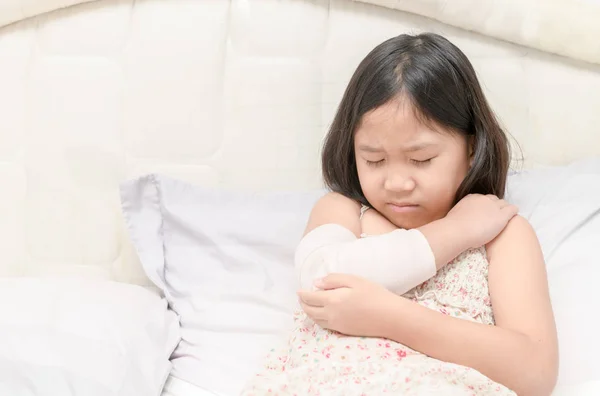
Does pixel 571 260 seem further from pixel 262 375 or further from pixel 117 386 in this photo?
pixel 117 386

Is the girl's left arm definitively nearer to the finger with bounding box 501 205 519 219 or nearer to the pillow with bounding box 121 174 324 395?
the finger with bounding box 501 205 519 219

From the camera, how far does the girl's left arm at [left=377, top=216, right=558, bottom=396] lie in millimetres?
1028

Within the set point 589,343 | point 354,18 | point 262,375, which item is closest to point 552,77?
point 354,18

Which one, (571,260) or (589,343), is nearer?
(589,343)

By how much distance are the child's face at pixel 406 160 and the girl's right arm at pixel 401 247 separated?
0.15 ft

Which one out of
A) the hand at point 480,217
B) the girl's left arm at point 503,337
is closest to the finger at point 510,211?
the hand at point 480,217

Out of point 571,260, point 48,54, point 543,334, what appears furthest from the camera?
point 48,54

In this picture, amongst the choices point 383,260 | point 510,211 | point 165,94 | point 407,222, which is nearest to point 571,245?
point 510,211

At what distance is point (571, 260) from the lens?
128 cm

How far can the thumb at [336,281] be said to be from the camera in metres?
1.06

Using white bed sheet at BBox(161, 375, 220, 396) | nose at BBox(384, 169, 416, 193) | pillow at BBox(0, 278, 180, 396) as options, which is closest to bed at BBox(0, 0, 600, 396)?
pillow at BBox(0, 278, 180, 396)

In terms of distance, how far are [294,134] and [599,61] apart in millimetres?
661

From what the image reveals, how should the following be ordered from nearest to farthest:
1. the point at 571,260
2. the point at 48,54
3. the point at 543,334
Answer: the point at 543,334 → the point at 571,260 → the point at 48,54

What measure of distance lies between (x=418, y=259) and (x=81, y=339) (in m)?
0.54
